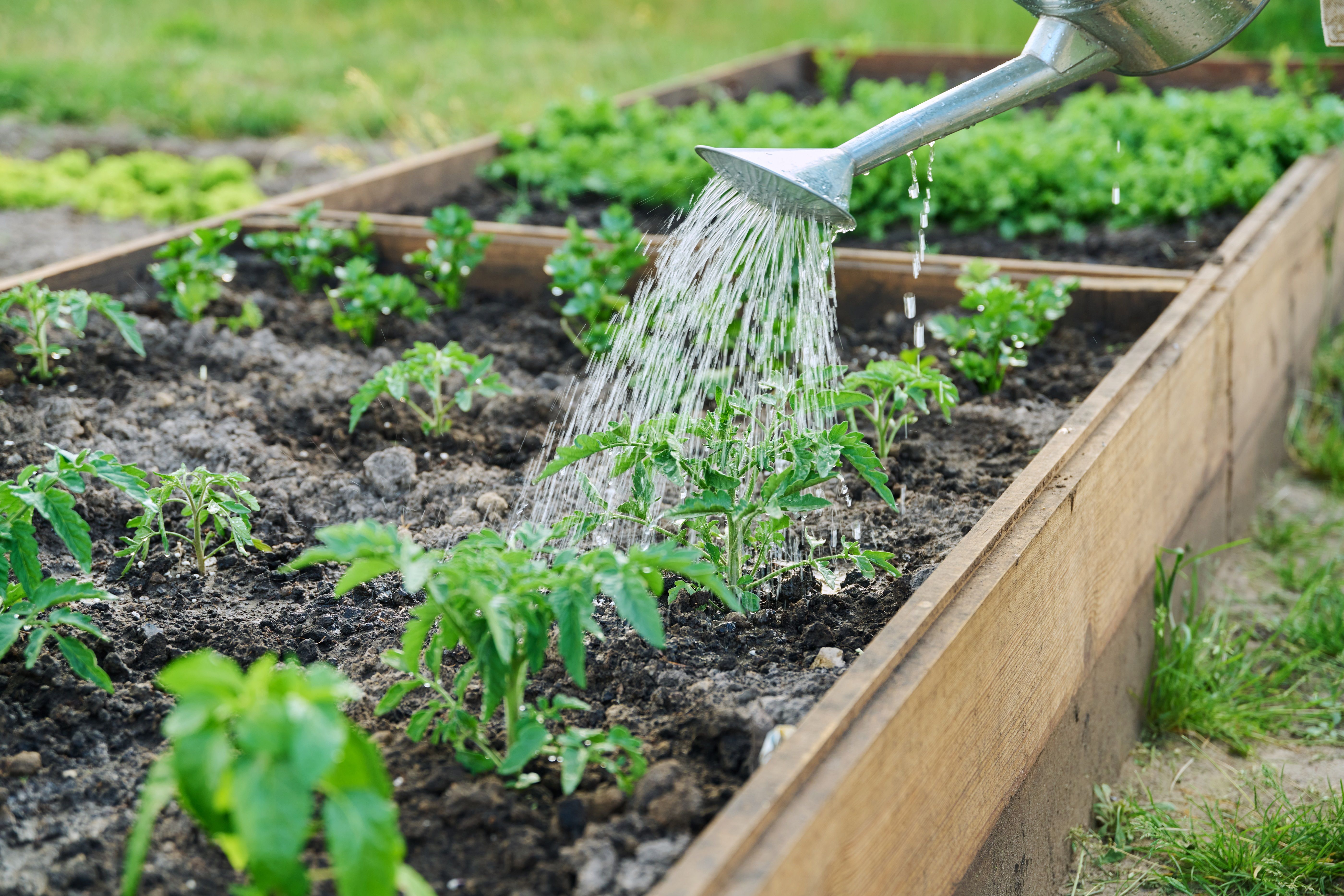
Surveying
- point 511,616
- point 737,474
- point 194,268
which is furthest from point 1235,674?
point 194,268

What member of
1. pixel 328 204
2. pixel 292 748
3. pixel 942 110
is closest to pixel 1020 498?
pixel 942 110

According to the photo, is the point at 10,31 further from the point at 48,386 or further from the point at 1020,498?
the point at 1020,498

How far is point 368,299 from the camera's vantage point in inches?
125

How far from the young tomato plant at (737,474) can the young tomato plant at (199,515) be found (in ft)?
1.90

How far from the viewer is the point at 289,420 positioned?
279cm

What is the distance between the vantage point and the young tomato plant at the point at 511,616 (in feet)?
4.42

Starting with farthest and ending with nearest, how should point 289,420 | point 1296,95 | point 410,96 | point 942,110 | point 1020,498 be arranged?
point 410,96 → point 1296,95 → point 289,420 → point 1020,498 → point 942,110

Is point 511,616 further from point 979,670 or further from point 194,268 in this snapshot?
point 194,268

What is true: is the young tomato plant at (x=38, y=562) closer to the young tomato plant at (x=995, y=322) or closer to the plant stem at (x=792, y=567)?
the plant stem at (x=792, y=567)

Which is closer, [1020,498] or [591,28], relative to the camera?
[1020,498]

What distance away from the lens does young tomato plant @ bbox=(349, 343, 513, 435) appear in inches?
95.7

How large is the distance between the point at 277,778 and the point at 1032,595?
1.25 metres

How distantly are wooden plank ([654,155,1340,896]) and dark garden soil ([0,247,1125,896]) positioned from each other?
6.8 inches

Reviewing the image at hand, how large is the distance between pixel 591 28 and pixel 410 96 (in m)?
3.25
